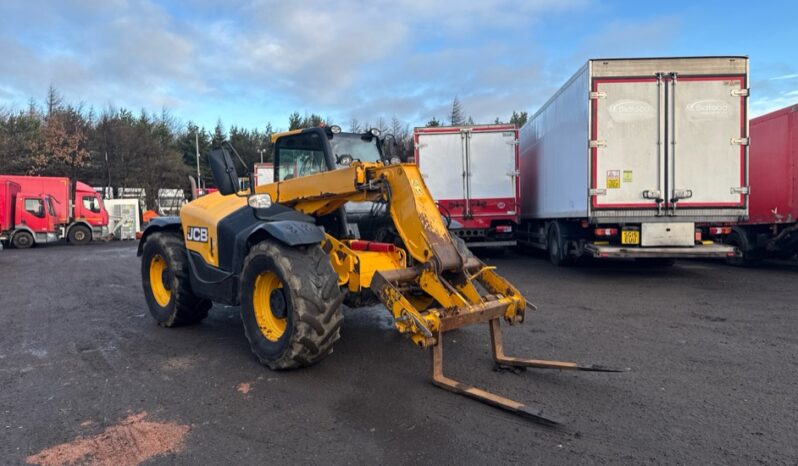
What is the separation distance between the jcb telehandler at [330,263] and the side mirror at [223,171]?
0.4 inches

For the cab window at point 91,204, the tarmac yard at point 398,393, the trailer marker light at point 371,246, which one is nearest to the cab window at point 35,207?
the cab window at point 91,204

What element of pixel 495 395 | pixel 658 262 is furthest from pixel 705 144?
pixel 495 395

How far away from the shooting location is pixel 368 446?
10.6ft

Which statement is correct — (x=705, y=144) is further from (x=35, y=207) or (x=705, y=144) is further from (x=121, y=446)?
(x=35, y=207)

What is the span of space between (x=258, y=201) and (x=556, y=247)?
842 cm

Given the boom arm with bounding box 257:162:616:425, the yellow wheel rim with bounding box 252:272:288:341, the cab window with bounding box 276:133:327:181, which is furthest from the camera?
the cab window with bounding box 276:133:327:181

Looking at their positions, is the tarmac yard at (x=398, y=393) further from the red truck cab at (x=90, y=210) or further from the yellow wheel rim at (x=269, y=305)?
the red truck cab at (x=90, y=210)

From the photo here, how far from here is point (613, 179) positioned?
9.30m

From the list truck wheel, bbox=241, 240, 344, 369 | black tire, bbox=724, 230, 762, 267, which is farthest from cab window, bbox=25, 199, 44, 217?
black tire, bbox=724, 230, 762, 267

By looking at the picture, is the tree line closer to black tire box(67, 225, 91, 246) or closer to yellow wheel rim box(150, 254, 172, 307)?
black tire box(67, 225, 91, 246)

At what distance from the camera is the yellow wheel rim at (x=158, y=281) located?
261 inches

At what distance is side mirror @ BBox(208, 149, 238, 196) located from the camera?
504cm

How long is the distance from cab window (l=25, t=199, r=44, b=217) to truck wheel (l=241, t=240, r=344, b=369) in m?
22.8

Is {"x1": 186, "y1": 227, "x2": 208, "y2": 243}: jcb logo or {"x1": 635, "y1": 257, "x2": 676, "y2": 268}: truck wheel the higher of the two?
{"x1": 186, "y1": 227, "x2": 208, "y2": 243}: jcb logo
